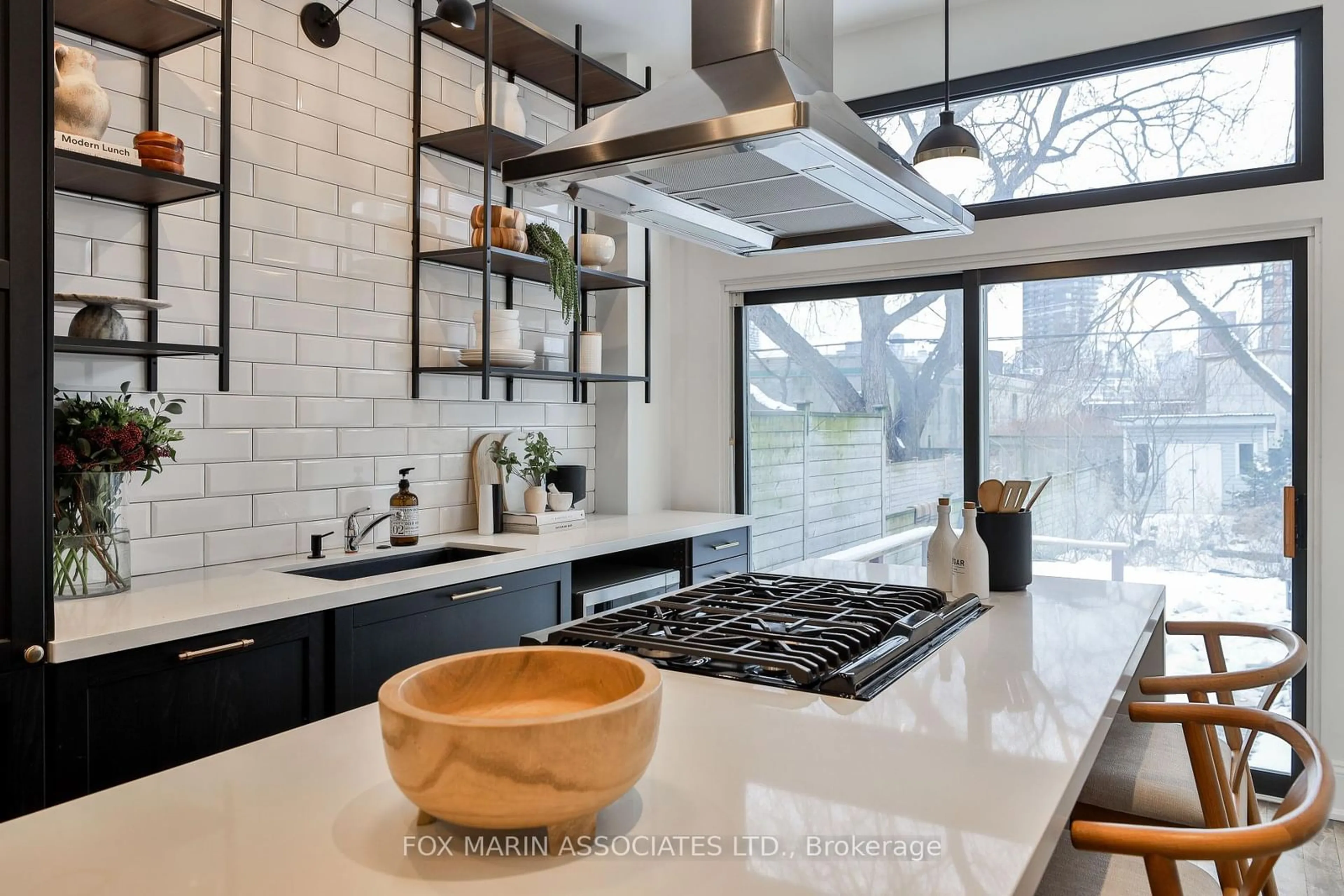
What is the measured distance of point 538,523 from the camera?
342 centimetres

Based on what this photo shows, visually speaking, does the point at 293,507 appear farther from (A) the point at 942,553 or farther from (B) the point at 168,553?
(A) the point at 942,553

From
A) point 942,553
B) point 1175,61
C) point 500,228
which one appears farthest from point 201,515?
point 1175,61

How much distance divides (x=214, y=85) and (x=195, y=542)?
1.32 metres

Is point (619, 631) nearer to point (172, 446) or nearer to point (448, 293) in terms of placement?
point (172, 446)

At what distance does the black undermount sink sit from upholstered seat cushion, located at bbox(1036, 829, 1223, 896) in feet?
6.00

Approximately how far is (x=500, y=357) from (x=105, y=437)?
143 cm

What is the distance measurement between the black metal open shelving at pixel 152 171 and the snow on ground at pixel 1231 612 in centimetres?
284

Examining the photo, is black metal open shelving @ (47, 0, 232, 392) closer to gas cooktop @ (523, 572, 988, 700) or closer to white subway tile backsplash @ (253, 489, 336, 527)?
white subway tile backsplash @ (253, 489, 336, 527)

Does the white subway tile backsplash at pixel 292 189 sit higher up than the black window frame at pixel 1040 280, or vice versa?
the white subway tile backsplash at pixel 292 189

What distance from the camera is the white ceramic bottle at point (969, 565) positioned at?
85.5 inches

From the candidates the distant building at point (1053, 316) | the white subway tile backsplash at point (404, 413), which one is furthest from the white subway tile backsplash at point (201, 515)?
the distant building at point (1053, 316)

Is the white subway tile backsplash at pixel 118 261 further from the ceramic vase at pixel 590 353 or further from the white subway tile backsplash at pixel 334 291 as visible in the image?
the ceramic vase at pixel 590 353

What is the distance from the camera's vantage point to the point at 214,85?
257 centimetres

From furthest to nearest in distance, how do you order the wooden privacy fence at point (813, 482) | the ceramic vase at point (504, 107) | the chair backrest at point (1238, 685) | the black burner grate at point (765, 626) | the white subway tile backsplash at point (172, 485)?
the wooden privacy fence at point (813, 482) < the ceramic vase at point (504, 107) < the white subway tile backsplash at point (172, 485) < the chair backrest at point (1238, 685) < the black burner grate at point (765, 626)
